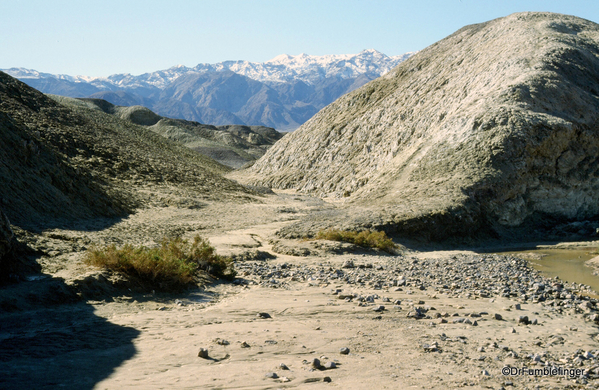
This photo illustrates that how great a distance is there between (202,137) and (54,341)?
293ft

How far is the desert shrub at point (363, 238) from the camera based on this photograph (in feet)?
51.0

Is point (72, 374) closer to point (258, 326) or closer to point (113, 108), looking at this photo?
point (258, 326)

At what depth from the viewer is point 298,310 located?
25.1 feet

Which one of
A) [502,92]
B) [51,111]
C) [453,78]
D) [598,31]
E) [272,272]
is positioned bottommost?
[272,272]

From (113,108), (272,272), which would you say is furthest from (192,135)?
(272,272)

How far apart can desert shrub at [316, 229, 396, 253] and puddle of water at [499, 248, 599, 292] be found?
4167 mm

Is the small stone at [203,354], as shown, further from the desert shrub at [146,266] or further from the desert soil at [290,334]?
the desert shrub at [146,266]

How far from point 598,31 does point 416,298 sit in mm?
32953

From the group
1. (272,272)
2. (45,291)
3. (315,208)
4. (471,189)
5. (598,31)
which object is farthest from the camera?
(598,31)

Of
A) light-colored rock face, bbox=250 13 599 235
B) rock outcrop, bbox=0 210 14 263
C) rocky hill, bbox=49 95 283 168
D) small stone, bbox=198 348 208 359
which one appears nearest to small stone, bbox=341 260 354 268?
light-colored rock face, bbox=250 13 599 235

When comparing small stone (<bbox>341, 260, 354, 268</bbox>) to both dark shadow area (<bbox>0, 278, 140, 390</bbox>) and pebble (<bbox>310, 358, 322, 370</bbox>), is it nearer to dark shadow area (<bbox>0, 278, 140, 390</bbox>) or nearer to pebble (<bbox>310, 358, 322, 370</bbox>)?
dark shadow area (<bbox>0, 278, 140, 390</bbox>)

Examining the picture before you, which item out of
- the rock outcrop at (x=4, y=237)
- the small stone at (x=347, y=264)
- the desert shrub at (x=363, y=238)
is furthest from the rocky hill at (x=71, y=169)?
the desert shrub at (x=363, y=238)

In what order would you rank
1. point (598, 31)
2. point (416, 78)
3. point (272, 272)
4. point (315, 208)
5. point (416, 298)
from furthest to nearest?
Result: point (416, 78) → point (598, 31) → point (315, 208) → point (272, 272) → point (416, 298)

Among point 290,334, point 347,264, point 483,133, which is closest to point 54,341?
point 290,334
